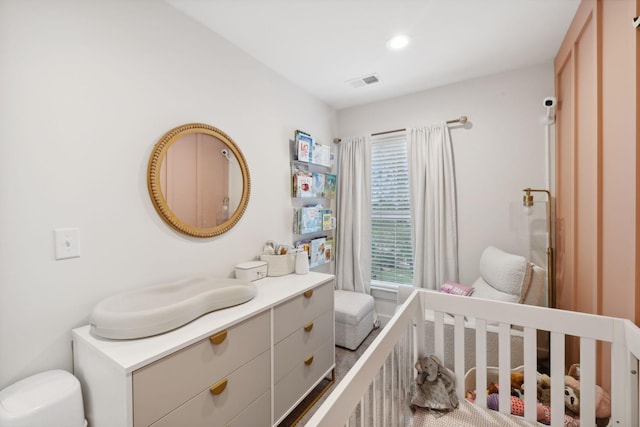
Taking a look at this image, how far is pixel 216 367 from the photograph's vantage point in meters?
1.18

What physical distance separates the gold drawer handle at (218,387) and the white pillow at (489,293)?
69.7 inches

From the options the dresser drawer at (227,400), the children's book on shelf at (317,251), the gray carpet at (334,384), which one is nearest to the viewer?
the dresser drawer at (227,400)

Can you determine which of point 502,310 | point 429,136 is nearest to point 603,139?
point 502,310

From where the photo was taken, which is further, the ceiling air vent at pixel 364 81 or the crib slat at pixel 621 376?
the ceiling air vent at pixel 364 81

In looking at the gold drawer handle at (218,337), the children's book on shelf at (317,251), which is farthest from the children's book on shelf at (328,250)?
the gold drawer handle at (218,337)

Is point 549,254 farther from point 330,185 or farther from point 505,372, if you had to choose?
point 330,185

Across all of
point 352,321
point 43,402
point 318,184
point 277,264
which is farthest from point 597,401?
point 318,184

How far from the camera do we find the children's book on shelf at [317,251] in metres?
2.63

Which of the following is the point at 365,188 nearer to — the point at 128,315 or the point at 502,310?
the point at 502,310

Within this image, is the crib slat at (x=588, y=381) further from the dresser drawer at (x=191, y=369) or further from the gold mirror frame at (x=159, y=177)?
the gold mirror frame at (x=159, y=177)

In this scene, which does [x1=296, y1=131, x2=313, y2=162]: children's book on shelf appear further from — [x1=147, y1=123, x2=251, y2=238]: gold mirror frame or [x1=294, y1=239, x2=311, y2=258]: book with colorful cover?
[x1=294, y1=239, x2=311, y2=258]: book with colorful cover

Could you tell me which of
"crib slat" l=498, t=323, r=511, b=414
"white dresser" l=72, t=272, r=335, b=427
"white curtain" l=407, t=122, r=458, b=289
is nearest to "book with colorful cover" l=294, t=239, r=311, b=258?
"white dresser" l=72, t=272, r=335, b=427

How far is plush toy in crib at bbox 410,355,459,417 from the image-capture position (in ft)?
3.98

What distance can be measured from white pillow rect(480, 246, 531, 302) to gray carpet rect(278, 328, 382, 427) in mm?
1276
